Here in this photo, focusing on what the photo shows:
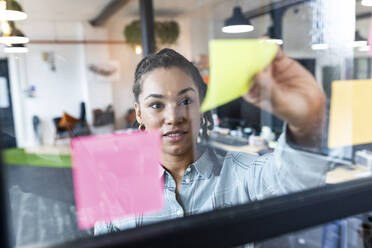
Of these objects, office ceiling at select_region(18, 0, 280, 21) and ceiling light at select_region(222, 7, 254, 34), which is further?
ceiling light at select_region(222, 7, 254, 34)

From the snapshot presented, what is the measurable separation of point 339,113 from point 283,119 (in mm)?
323

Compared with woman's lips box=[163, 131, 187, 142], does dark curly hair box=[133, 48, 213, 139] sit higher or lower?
higher

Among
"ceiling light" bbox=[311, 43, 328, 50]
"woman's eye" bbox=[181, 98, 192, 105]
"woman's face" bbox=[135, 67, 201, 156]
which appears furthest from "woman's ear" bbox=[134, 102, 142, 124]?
"ceiling light" bbox=[311, 43, 328, 50]

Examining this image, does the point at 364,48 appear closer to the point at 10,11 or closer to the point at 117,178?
the point at 117,178

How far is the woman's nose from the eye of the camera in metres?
0.72

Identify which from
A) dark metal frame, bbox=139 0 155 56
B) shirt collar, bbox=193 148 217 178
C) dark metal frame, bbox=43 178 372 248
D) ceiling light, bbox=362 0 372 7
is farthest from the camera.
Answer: dark metal frame, bbox=139 0 155 56

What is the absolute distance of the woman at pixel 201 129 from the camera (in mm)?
727

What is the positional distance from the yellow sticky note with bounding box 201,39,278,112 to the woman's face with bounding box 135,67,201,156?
0.25ft

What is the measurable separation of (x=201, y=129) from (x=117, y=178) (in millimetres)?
292

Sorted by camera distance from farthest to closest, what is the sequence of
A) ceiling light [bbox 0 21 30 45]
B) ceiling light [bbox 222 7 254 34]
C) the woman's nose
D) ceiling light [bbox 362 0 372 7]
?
ceiling light [bbox 222 7 254 34] → ceiling light [bbox 362 0 372 7] → the woman's nose → ceiling light [bbox 0 21 30 45]

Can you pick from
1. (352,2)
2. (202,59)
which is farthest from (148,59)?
(352,2)

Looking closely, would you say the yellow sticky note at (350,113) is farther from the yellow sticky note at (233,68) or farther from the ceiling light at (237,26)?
the ceiling light at (237,26)

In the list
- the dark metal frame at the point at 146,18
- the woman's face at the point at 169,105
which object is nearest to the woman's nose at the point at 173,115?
the woman's face at the point at 169,105

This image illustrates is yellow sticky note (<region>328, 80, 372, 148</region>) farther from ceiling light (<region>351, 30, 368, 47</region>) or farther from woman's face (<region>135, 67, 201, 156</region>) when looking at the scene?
woman's face (<region>135, 67, 201, 156</region>)
